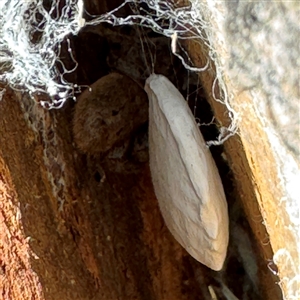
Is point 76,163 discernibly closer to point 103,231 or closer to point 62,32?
point 103,231

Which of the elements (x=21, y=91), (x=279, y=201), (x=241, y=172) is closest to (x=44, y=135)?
(x=21, y=91)

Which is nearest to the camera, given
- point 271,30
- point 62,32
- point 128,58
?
point 271,30

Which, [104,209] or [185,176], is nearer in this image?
[185,176]
